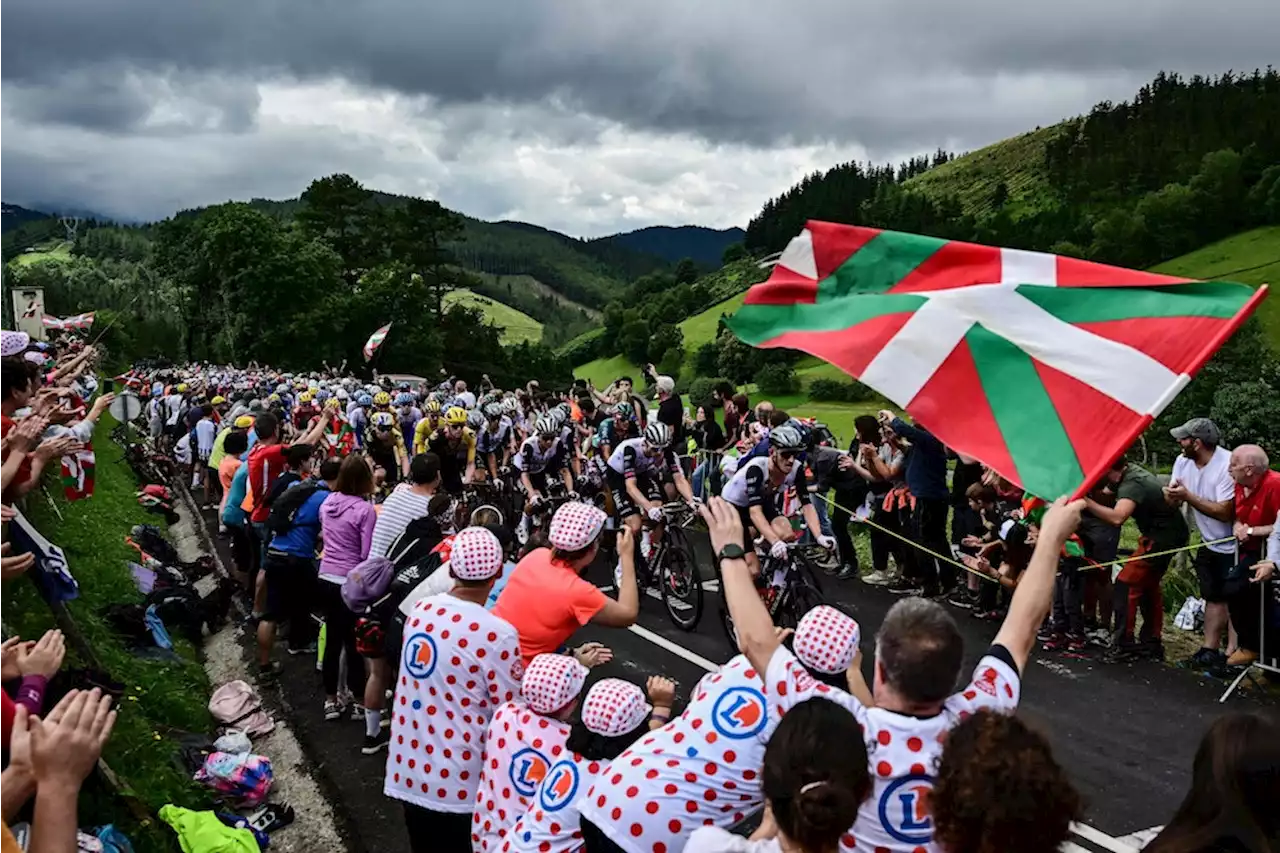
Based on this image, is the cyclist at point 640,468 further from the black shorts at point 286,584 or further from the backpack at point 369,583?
the backpack at point 369,583

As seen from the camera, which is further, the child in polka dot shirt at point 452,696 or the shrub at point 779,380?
the shrub at point 779,380

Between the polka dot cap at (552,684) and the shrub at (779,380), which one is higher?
the polka dot cap at (552,684)

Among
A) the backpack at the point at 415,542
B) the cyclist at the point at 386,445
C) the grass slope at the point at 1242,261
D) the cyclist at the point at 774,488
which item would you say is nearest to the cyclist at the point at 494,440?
the cyclist at the point at 386,445

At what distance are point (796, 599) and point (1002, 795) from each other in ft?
19.8

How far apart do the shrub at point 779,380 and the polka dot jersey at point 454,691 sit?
206 ft

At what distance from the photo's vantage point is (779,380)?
66312 mm

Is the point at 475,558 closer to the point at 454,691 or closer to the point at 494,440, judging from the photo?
the point at 454,691

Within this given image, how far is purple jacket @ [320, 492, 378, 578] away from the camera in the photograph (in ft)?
23.8

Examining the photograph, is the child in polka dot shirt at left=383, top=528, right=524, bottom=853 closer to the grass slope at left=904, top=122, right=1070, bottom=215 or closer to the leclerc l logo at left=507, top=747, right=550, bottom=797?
the leclerc l logo at left=507, top=747, right=550, bottom=797

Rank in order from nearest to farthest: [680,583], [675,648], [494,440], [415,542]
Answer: [415,542] → [675,648] → [680,583] → [494,440]

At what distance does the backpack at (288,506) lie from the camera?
8.01 meters

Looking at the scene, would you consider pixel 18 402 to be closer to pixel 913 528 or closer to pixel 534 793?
pixel 534 793

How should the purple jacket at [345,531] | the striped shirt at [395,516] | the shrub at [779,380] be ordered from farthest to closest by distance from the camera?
the shrub at [779,380] → the purple jacket at [345,531] → the striped shirt at [395,516]

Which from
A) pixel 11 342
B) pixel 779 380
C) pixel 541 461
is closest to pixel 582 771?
pixel 11 342
